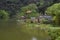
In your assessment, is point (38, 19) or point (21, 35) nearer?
point (21, 35)

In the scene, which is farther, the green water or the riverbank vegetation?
the riverbank vegetation

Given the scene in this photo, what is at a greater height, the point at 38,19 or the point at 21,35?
the point at 21,35

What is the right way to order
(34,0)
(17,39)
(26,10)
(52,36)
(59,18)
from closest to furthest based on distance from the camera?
(52,36) → (17,39) → (59,18) → (26,10) → (34,0)

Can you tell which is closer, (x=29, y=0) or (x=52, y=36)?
(x=52, y=36)

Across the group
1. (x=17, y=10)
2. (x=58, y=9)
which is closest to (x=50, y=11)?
(x=58, y=9)

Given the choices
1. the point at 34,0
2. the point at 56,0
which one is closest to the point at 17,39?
the point at 56,0

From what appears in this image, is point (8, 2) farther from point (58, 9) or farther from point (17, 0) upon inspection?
point (58, 9)

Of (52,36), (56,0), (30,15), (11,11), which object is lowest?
(11,11)

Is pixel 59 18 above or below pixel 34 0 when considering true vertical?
above

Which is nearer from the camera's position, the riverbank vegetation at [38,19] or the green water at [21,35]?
the green water at [21,35]

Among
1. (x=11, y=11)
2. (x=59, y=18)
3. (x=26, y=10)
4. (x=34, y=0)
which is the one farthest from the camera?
(x=11, y=11)
